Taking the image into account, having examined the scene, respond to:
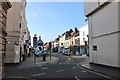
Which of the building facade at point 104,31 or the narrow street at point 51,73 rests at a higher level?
the building facade at point 104,31

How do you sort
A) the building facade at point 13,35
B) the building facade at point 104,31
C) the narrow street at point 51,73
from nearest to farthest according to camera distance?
1. the narrow street at point 51,73
2. the building facade at point 104,31
3. the building facade at point 13,35

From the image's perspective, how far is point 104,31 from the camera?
32.5 m

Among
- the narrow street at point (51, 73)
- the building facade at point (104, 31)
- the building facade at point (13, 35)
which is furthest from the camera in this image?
the building facade at point (13, 35)

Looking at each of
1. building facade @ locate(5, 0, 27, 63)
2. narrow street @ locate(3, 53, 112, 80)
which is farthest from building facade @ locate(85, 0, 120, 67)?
building facade @ locate(5, 0, 27, 63)

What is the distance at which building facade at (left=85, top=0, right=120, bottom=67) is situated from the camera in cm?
2859

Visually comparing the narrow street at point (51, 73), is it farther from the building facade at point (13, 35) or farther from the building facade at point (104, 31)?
the building facade at point (13, 35)

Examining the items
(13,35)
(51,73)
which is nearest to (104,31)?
(51,73)

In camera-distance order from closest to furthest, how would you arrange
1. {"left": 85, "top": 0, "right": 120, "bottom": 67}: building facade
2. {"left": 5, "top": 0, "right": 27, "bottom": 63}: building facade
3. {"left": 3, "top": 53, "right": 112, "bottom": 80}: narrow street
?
{"left": 3, "top": 53, "right": 112, "bottom": 80}: narrow street
{"left": 85, "top": 0, "right": 120, "bottom": 67}: building facade
{"left": 5, "top": 0, "right": 27, "bottom": 63}: building facade

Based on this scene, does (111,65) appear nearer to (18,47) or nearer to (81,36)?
(18,47)

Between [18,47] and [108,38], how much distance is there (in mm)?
13328

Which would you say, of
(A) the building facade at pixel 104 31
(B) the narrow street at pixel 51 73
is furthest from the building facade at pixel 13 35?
(A) the building facade at pixel 104 31

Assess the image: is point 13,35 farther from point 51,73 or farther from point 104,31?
point 51,73

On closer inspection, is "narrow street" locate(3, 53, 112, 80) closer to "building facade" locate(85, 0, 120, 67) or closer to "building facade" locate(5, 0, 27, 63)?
"building facade" locate(85, 0, 120, 67)

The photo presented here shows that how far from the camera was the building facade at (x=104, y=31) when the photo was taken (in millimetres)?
28594
